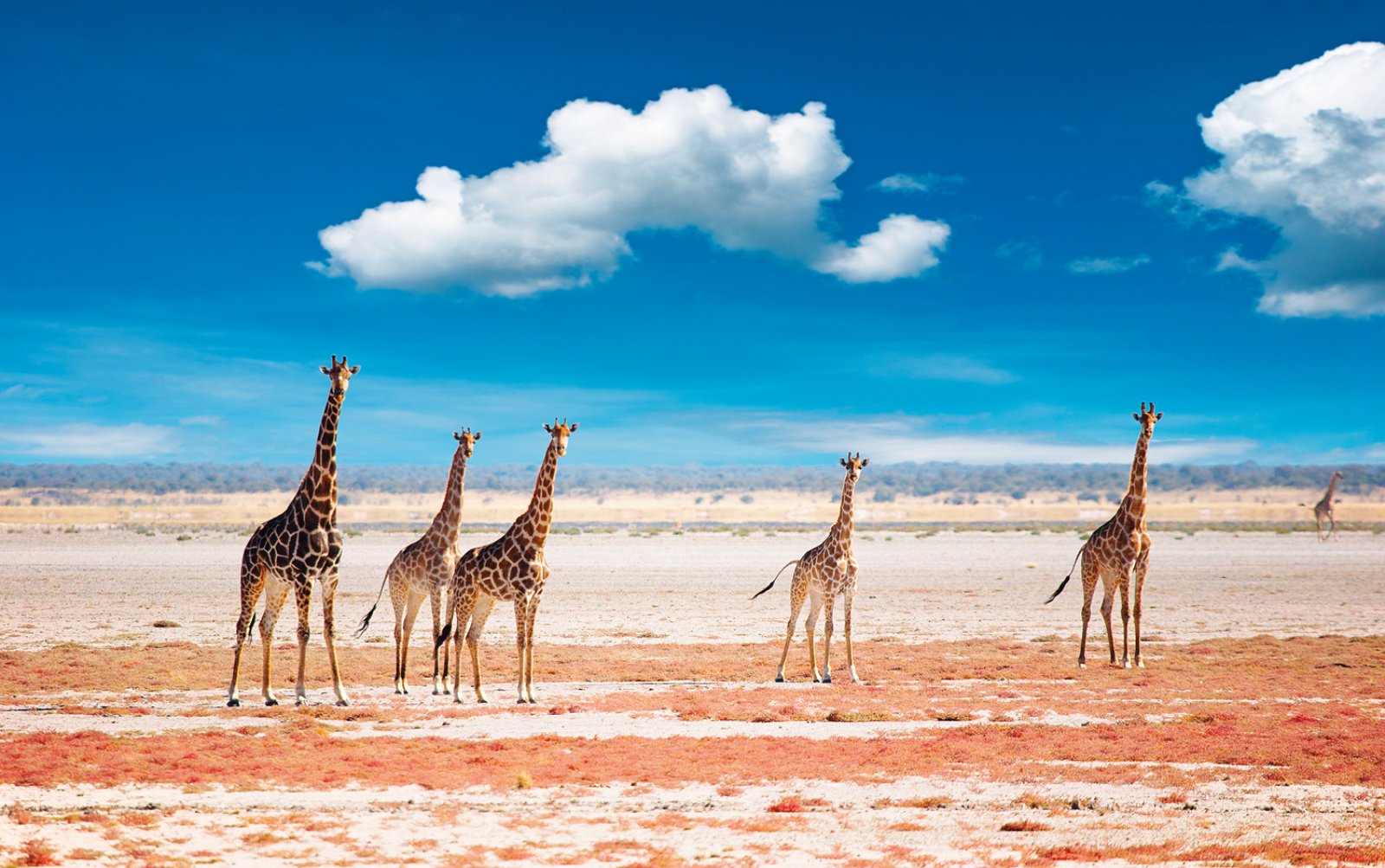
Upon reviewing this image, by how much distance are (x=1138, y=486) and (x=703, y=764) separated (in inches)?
464

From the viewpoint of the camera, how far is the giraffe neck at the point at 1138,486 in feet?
67.1

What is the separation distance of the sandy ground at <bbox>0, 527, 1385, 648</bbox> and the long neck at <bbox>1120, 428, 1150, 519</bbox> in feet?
18.1

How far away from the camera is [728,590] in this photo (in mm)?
38219

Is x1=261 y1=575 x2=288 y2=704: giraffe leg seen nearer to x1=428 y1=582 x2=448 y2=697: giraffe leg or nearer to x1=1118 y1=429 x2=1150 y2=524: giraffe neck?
x1=428 y1=582 x2=448 y2=697: giraffe leg

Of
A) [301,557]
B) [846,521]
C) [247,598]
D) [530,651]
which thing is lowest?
[530,651]

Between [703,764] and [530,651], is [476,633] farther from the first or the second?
[703,764]

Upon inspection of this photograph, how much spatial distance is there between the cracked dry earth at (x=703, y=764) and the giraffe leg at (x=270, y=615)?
0.91 ft

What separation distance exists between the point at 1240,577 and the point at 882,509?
129 m

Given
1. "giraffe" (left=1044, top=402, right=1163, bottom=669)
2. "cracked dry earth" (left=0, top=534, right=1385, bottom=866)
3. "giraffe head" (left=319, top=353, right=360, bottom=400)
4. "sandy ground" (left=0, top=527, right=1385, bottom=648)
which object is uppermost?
"giraffe head" (left=319, top=353, right=360, bottom=400)

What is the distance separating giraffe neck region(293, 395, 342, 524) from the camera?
50.4ft

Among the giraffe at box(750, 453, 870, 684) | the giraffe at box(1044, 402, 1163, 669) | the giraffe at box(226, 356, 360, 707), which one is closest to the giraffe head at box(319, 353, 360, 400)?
the giraffe at box(226, 356, 360, 707)

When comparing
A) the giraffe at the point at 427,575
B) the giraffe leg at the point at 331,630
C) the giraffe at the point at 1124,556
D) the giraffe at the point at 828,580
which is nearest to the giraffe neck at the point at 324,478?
the giraffe leg at the point at 331,630

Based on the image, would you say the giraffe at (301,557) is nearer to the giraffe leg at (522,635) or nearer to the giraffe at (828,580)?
the giraffe leg at (522,635)

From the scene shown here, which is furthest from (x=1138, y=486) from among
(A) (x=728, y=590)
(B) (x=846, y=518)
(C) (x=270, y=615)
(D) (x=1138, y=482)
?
(A) (x=728, y=590)
